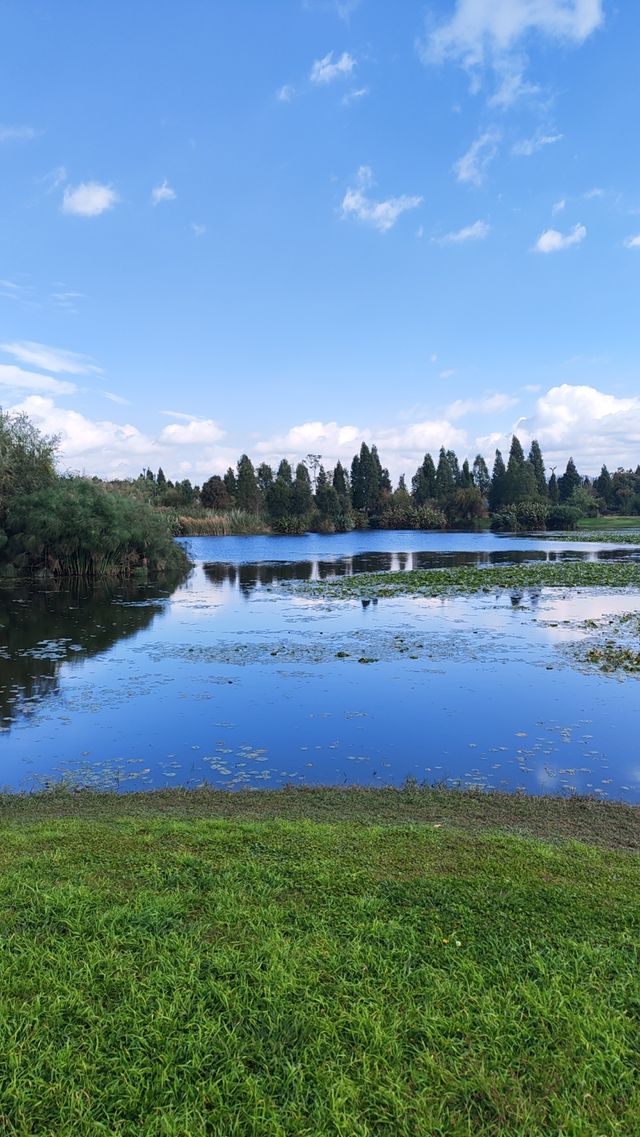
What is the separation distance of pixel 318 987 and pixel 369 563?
3768 centimetres

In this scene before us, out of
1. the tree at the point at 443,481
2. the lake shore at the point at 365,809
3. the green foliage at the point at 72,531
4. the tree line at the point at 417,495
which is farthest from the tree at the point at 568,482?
the lake shore at the point at 365,809

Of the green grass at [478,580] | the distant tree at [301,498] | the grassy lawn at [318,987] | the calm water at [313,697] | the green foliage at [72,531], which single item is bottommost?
the calm water at [313,697]

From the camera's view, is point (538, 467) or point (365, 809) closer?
point (365, 809)

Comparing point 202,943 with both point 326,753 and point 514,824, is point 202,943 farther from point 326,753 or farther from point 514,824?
point 326,753

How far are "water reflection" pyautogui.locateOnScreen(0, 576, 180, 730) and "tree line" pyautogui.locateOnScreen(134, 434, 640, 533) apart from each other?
55472 millimetres

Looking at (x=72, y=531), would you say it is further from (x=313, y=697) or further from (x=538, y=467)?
(x=538, y=467)

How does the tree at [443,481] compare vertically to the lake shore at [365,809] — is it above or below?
above

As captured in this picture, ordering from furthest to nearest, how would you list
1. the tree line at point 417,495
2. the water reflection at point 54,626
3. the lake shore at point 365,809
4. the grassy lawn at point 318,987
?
the tree line at point 417,495
the water reflection at point 54,626
the lake shore at point 365,809
the grassy lawn at point 318,987

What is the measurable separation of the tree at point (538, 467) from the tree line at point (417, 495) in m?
0.18

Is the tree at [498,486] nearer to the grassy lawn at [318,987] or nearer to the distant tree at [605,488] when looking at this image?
the distant tree at [605,488]

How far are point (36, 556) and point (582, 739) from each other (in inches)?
1039

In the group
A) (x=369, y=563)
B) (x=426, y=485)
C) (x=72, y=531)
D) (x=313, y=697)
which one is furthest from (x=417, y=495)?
(x=313, y=697)

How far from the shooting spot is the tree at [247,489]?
92125 mm

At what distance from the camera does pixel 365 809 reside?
658 cm
